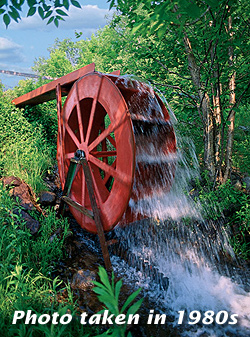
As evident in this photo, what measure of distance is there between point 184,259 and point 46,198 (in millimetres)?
2132

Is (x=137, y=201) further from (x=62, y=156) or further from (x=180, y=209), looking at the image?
(x=62, y=156)

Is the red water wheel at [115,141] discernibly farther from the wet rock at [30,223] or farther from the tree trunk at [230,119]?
the tree trunk at [230,119]

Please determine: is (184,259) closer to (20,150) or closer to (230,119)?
(230,119)

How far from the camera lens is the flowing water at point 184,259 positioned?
254 cm

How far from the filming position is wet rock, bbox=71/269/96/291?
247cm

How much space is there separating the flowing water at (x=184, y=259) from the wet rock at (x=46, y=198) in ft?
3.73

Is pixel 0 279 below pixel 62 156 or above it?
below

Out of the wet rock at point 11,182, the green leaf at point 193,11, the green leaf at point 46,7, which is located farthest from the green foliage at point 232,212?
the green leaf at point 46,7

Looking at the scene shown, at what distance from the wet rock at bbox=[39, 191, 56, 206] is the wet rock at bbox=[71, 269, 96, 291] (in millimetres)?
1333

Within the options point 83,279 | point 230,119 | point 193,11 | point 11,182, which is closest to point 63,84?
point 11,182

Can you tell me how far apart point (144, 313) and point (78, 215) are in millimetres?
1578

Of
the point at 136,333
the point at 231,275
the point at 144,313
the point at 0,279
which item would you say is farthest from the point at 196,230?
the point at 0,279

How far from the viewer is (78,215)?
11.4ft

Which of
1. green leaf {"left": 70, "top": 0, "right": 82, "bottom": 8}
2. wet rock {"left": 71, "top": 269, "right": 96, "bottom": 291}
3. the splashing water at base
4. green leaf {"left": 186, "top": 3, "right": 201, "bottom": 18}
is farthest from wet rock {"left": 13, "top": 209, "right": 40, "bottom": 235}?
green leaf {"left": 186, "top": 3, "right": 201, "bottom": 18}
